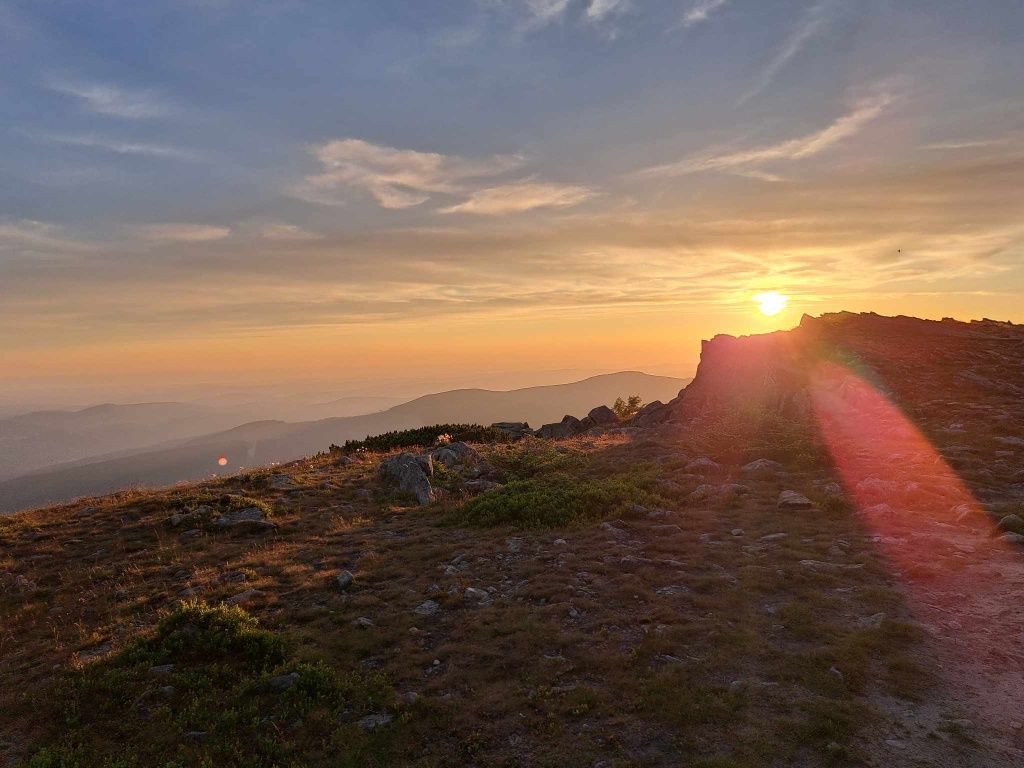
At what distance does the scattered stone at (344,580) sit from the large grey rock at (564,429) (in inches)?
1202

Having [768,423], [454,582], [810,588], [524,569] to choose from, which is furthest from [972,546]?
[768,423]

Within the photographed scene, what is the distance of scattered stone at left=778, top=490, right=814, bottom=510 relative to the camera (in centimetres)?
1662

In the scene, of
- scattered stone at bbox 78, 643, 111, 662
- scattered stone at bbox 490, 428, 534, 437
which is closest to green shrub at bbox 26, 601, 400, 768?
scattered stone at bbox 78, 643, 111, 662

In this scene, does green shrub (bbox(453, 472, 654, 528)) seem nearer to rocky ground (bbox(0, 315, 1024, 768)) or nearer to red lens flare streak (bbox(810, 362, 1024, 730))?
rocky ground (bbox(0, 315, 1024, 768))

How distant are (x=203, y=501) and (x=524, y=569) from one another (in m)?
13.1

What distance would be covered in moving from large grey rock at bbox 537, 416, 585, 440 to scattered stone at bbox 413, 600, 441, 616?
103 feet

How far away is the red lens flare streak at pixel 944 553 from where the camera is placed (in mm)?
8516

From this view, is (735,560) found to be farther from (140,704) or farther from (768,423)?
(768,423)

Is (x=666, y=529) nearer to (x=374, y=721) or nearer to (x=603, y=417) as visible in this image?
(x=374, y=721)

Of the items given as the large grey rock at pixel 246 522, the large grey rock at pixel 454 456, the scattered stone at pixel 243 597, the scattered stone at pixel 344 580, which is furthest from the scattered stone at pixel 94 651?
the large grey rock at pixel 454 456

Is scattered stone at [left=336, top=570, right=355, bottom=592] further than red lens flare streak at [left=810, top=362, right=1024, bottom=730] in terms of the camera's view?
Yes

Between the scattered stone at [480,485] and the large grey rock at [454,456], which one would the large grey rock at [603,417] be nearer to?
the large grey rock at [454,456]

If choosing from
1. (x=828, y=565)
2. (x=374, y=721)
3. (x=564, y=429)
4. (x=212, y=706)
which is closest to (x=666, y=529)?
(x=828, y=565)

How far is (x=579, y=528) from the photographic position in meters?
16.1
